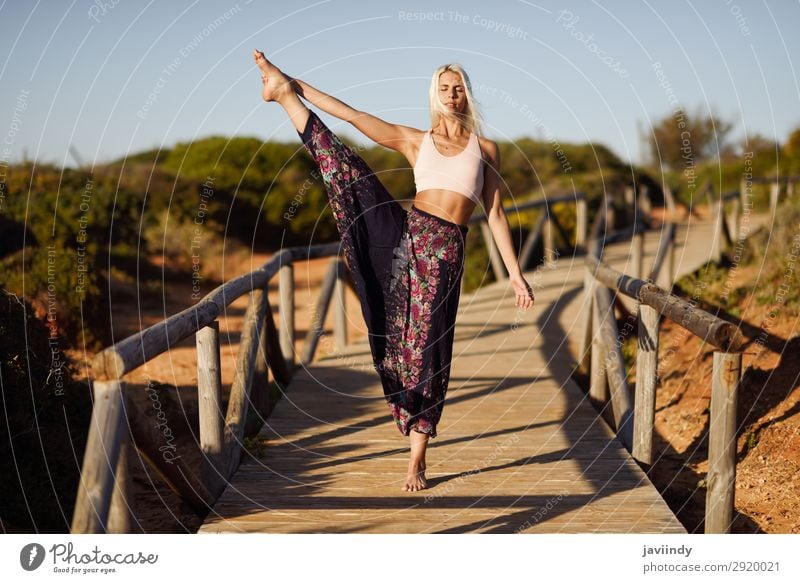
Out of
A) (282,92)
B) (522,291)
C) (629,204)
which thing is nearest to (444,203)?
(522,291)

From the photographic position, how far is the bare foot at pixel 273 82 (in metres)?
3.80

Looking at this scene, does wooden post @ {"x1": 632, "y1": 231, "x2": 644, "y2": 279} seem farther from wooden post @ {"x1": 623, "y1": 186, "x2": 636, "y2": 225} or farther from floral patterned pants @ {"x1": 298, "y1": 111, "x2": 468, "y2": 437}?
wooden post @ {"x1": 623, "y1": 186, "x2": 636, "y2": 225}

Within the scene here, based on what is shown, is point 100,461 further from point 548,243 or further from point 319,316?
point 548,243

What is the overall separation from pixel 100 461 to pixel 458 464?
219 cm

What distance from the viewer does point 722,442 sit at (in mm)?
3264

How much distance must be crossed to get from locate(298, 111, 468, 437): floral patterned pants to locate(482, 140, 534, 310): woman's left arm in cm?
15

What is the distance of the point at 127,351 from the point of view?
2693 mm

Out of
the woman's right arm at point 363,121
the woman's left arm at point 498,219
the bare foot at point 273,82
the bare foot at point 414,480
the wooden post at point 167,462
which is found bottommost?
the bare foot at point 414,480

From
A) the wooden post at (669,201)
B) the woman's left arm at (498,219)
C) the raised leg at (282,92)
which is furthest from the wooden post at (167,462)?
the wooden post at (669,201)

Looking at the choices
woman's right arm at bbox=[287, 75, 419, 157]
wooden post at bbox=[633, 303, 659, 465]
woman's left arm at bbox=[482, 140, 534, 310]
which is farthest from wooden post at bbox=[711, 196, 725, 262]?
woman's right arm at bbox=[287, 75, 419, 157]

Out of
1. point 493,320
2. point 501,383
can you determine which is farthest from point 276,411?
point 493,320

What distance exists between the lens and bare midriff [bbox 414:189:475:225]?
12.4ft

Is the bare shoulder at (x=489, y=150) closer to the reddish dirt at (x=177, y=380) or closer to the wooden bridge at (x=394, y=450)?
the wooden bridge at (x=394, y=450)

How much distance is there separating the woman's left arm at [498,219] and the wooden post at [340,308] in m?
3.20
